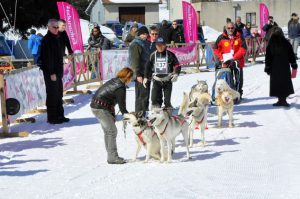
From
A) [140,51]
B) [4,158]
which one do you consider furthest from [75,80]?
[4,158]

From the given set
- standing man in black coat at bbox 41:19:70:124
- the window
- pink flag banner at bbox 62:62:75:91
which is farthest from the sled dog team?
the window

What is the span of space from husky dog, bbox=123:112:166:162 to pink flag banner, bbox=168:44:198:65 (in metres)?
13.2

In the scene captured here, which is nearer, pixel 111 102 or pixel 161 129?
pixel 161 129

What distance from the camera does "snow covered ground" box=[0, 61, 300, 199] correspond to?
20.0ft

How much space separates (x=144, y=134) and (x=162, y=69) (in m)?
2.28

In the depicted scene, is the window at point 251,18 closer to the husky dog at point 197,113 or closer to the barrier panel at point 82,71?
the barrier panel at point 82,71

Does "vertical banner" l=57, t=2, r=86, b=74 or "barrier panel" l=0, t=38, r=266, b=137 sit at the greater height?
"vertical banner" l=57, t=2, r=86, b=74

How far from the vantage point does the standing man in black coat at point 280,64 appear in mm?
11922

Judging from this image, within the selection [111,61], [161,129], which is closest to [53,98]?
[161,129]

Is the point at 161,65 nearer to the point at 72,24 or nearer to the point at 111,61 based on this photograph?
the point at 72,24

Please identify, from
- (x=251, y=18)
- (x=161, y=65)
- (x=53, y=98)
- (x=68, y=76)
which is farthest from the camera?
(x=251, y=18)

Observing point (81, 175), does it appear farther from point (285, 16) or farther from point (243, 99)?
point (285, 16)

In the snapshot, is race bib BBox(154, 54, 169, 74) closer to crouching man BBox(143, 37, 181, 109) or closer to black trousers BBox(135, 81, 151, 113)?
crouching man BBox(143, 37, 181, 109)

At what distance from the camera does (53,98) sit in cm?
1074
